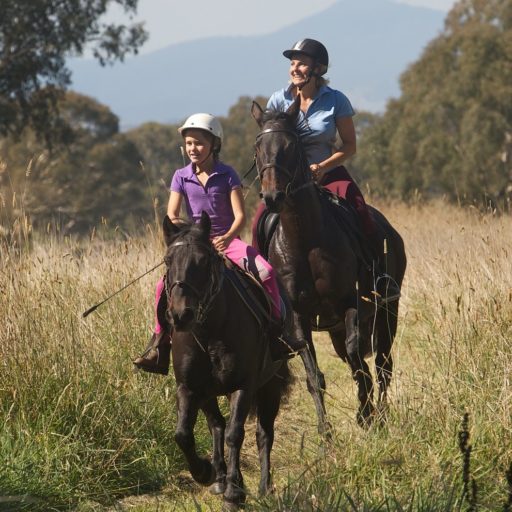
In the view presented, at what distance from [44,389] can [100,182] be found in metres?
47.0

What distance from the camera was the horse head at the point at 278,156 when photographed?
25.9ft

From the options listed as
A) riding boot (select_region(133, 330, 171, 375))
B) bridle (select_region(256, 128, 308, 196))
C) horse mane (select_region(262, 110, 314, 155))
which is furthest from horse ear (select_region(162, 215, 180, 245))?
horse mane (select_region(262, 110, 314, 155))

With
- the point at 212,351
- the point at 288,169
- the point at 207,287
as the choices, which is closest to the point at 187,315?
the point at 207,287

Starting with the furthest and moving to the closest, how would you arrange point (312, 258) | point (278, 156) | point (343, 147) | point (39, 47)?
1. point (39, 47)
2. point (343, 147)
3. point (312, 258)
4. point (278, 156)

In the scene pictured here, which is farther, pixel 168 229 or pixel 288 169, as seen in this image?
pixel 288 169

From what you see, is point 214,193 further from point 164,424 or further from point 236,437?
point 164,424

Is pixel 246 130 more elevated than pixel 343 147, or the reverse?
pixel 343 147

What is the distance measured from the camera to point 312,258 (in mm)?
8648

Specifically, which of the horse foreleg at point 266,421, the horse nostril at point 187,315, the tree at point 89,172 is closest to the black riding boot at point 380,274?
the horse foreleg at point 266,421

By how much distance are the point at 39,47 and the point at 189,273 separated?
88.3ft

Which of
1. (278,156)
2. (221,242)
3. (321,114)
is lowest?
(221,242)

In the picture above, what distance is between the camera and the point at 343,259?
8.72 metres

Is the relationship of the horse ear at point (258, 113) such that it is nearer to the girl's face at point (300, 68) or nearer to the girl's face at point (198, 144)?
the girl's face at point (300, 68)

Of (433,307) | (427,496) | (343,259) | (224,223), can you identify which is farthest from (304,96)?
(427,496)
